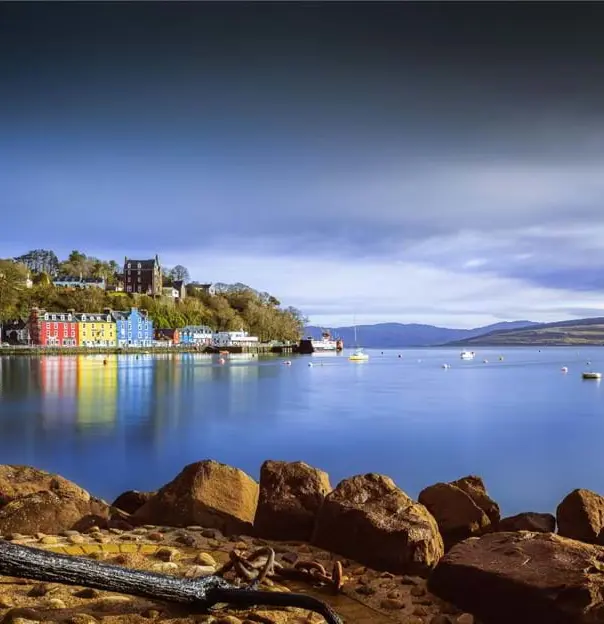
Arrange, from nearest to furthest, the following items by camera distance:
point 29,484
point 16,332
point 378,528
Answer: point 378,528
point 29,484
point 16,332

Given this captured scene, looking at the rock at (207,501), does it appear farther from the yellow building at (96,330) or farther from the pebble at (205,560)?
the yellow building at (96,330)

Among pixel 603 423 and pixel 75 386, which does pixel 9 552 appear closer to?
pixel 603 423

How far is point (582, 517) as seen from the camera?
19.0 feet

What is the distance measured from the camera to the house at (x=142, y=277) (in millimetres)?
142125

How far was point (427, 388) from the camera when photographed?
45.5m

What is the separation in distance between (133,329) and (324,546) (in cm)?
11632

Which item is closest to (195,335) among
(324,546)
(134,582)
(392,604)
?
(324,546)

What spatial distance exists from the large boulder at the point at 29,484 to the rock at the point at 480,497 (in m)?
3.85

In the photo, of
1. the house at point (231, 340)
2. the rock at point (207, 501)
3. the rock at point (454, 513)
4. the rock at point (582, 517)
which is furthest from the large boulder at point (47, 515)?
the house at point (231, 340)

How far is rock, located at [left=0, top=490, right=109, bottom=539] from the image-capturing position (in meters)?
5.31

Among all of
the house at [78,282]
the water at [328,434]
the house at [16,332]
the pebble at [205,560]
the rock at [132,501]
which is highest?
the house at [78,282]

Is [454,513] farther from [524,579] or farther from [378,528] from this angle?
[524,579]

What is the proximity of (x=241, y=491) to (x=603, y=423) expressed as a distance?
2291cm

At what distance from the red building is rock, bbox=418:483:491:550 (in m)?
107
